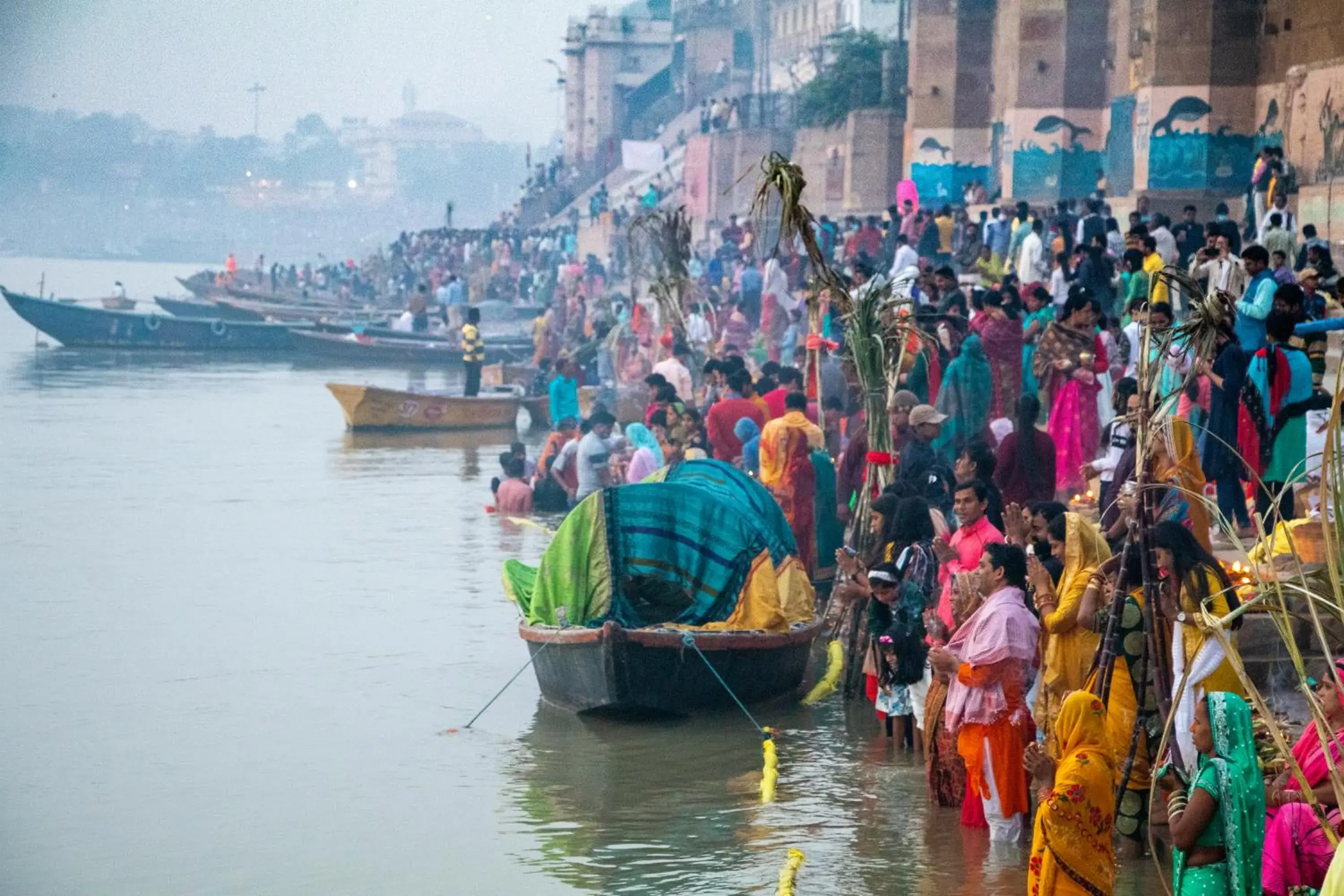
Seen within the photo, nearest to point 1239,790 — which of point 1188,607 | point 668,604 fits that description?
point 1188,607

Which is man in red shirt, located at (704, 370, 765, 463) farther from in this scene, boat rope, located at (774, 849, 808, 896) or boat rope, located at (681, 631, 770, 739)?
boat rope, located at (774, 849, 808, 896)

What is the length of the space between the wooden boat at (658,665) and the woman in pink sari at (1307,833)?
494 cm

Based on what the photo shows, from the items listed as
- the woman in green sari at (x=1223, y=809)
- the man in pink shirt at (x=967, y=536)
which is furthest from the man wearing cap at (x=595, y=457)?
the woman in green sari at (x=1223, y=809)

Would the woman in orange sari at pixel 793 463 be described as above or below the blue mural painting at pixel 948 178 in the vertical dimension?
below

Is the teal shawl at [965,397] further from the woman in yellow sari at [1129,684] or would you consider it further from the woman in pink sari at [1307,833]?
the woman in pink sari at [1307,833]

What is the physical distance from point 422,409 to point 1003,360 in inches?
577

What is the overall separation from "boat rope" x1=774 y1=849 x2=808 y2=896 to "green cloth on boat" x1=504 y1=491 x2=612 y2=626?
2.73 meters

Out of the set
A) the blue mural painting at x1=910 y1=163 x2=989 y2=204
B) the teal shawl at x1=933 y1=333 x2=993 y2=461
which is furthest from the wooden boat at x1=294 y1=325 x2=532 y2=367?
the teal shawl at x1=933 y1=333 x2=993 y2=461

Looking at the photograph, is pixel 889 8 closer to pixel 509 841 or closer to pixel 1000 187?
pixel 1000 187

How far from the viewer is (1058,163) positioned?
27.0 meters

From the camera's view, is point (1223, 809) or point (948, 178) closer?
point (1223, 809)

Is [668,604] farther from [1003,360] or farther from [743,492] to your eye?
[1003,360]

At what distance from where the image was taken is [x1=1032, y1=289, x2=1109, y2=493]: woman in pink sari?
12.3m

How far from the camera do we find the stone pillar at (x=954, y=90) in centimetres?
3114
